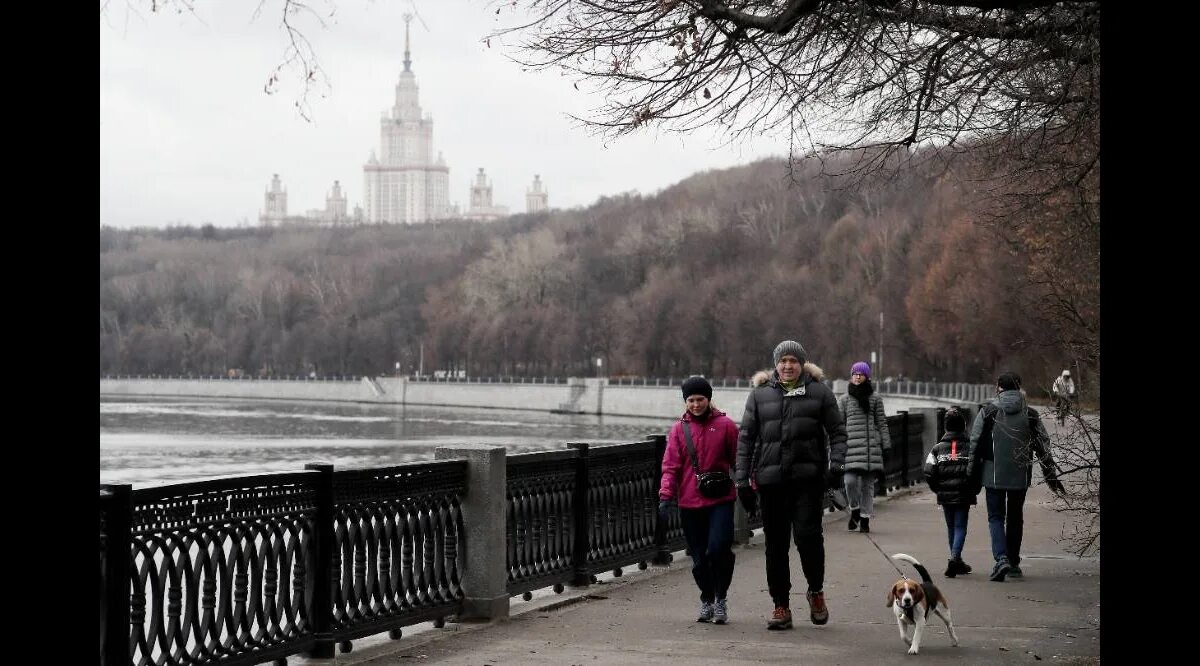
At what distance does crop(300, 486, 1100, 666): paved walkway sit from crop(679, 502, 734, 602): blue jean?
28 centimetres

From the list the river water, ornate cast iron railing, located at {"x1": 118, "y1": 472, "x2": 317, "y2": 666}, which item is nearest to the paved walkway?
ornate cast iron railing, located at {"x1": 118, "y1": 472, "x2": 317, "y2": 666}

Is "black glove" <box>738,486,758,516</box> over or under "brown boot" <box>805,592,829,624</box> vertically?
over

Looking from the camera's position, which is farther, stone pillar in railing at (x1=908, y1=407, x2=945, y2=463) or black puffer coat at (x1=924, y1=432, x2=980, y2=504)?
stone pillar in railing at (x1=908, y1=407, x2=945, y2=463)

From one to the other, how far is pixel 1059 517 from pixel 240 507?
12.9 metres

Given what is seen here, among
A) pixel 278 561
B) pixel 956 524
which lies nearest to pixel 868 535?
pixel 956 524

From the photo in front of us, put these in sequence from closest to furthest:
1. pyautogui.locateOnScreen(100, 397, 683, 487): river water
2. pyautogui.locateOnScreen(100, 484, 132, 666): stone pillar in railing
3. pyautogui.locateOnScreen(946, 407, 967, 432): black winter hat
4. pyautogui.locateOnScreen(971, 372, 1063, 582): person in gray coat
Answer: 1. pyautogui.locateOnScreen(100, 484, 132, 666): stone pillar in railing
2. pyautogui.locateOnScreen(971, 372, 1063, 582): person in gray coat
3. pyautogui.locateOnScreen(946, 407, 967, 432): black winter hat
4. pyautogui.locateOnScreen(100, 397, 683, 487): river water

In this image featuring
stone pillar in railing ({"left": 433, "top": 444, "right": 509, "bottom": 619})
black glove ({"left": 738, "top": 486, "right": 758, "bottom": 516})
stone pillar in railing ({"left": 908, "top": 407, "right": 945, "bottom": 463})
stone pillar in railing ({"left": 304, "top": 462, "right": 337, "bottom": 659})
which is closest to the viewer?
stone pillar in railing ({"left": 304, "top": 462, "right": 337, "bottom": 659})

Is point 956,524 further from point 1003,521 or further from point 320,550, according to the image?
point 320,550

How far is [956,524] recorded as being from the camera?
12250 millimetres

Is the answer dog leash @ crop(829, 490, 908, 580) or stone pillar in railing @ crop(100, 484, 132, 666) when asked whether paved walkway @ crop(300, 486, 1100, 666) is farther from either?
stone pillar in railing @ crop(100, 484, 132, 666)

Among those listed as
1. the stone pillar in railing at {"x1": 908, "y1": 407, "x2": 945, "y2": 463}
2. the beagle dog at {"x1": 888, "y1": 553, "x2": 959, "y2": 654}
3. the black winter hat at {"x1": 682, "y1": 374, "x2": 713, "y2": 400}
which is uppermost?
the black winter hat at {"x1": 682, "y1": 374, "x2": 713, "y2": 400}

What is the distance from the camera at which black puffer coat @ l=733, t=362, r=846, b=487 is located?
970 cm

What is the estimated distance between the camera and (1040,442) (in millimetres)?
11930
